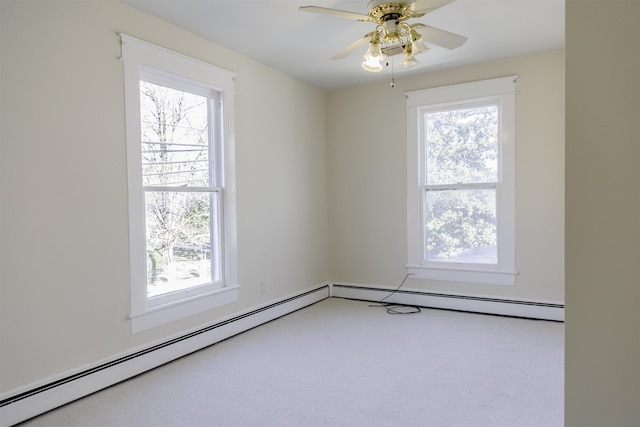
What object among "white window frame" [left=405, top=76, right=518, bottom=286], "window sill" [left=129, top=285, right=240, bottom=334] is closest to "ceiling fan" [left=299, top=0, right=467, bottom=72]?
"white window frame" [left=405, top=76, right=518, bottom=286]

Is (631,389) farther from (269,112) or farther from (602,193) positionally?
(269,112)

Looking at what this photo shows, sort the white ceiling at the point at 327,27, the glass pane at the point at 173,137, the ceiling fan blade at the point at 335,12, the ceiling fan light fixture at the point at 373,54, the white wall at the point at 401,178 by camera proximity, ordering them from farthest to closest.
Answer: the white wall at the point at 401,178 < the glass pane at the point at 173,137 < the white ceiling at the point at 327,27 < the ceiling fan light fixture at the point at 373,54 < the ceiling fan blade at the point at 335,12

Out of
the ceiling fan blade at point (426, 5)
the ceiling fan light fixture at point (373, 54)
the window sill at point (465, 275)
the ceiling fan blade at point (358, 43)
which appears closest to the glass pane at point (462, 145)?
the window sill at point (465, 275)

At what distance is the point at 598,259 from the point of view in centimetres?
102

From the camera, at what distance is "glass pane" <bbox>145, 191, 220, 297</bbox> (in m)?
3.09

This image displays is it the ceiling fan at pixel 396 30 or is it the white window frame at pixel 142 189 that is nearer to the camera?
the ceiling fan at pixel 396 30

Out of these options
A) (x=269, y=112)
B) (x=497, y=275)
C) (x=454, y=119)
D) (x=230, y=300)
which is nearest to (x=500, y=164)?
(x=454, y=119)

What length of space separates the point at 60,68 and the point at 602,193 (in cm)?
273

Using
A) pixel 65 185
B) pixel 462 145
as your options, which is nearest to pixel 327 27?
pixel 462 145

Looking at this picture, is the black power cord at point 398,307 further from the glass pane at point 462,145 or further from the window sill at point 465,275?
the glass pane at point 462,145

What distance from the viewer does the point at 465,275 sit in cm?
438

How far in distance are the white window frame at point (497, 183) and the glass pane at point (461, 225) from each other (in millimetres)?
66

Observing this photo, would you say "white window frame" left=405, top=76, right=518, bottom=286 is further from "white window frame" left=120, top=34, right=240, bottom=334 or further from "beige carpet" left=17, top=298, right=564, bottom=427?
"white window frame" left=120, top=34, right=240, bottom=334

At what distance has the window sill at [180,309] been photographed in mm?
2902
